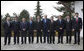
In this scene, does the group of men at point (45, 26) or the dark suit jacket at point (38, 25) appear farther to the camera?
the dark suit jacket at point (38, 25)

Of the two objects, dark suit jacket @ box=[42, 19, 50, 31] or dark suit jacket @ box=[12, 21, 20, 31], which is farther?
dark suit jacket @ box=[42, 19, 50, 31]

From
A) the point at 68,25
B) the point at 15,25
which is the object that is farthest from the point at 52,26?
the point at 15,25

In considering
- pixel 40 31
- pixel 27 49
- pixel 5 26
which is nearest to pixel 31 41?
pixel 40 31

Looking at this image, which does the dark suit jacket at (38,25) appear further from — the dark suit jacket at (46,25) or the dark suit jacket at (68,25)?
the dark suit jacket at (68,25)

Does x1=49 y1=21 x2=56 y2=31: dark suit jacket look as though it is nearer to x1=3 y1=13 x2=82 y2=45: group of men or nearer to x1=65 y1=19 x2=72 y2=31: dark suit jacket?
x1=3 y1=13 x2=82 y2=45: group of men

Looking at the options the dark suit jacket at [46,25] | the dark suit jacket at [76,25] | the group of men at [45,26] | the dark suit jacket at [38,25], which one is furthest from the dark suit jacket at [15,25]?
the dark suit jacket at [76,25]

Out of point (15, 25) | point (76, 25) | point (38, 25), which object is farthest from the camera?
point (38, 25)

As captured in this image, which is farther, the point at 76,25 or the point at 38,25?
the point at 38,25

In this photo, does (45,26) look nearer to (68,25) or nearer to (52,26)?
(52,26)

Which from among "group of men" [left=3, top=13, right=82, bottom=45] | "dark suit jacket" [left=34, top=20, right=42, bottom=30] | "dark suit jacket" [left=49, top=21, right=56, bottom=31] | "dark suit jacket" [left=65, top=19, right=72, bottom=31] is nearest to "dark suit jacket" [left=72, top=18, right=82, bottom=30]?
"group of men" [left=3, top=13, right=82, bottom=45]

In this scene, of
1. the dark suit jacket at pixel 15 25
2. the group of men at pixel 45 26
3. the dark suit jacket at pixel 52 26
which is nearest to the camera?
the group of men at pixel 45 26

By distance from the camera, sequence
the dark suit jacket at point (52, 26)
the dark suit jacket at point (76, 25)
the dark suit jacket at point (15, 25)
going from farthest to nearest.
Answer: the dark suit jacket at point (52, 26) → the dark suit jacket at point (15, 25) → the dark suit jacket at point (76, 25)

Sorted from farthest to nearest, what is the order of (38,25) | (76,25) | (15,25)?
(38,25), (15,25), (76,25)

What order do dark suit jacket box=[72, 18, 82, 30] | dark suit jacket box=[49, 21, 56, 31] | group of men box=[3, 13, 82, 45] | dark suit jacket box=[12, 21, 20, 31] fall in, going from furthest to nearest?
1. dark suit jacket box=[49, 21, 56, 31]
2. dark suit jacket box=[12, 21, 20, 31]
3. group of men box=[3, 13, 82, 45]
4. dark suit jacket box=[72, 18, 82, 30]
